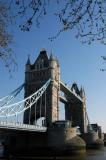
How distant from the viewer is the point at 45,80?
57531 mm

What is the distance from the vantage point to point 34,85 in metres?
58.3

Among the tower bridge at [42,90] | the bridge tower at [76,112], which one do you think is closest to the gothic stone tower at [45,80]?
the tower bridge at [42,90]

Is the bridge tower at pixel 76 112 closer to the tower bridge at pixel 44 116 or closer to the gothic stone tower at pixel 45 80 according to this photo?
the tower bridge at pixel 44 116

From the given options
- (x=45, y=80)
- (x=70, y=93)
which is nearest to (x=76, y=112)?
(x=70, y=93)

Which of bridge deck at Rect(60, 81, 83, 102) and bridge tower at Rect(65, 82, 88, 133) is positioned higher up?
bridge deck at Rect(60, 81, 83, 102)

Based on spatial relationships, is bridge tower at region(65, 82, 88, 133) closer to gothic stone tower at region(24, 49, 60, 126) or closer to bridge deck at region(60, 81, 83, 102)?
bridge deck at region(60, 81, 83, 102)

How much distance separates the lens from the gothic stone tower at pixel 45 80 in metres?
55.3

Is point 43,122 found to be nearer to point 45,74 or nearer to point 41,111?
point 41,111

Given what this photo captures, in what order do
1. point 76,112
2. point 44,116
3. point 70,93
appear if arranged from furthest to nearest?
1. point 76,112
2. point 70,93
3. point 44,116

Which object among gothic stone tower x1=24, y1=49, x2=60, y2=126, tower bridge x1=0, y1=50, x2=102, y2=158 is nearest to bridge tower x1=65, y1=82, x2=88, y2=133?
tower bridge x1=0, y1=50, x2=102, y2=158

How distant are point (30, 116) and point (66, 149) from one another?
46.8 feet

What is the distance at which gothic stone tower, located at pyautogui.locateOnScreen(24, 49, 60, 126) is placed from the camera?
55.3m

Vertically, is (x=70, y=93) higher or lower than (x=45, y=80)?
lower

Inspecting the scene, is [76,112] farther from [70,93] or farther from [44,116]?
[44,116]
